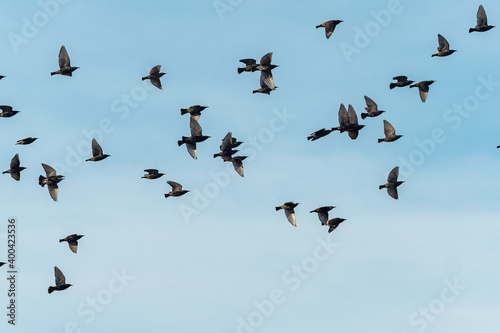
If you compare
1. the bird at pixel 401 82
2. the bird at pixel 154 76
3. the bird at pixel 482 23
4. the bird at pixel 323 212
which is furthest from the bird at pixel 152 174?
the bird at pixel 482 23

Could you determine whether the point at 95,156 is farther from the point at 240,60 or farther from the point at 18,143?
the point at 240,60

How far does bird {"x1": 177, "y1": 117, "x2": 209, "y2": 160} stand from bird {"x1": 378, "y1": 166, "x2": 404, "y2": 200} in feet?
45.4

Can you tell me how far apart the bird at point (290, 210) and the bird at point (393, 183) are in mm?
6895

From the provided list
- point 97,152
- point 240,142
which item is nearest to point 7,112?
point 97,152

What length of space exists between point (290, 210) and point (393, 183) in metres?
7.90

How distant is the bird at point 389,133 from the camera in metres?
89.7

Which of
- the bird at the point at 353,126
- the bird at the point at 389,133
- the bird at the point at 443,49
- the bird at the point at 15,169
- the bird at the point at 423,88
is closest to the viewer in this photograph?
the bird at the point at 353,126

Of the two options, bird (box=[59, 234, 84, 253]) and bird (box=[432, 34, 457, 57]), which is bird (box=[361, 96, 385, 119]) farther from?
bird (box=[59, 234, 84, 253])

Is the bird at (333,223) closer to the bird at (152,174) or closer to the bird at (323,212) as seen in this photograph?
the bird at (323,212)

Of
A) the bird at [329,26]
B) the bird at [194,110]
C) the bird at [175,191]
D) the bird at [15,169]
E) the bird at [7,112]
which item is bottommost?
the bird at [175,191]

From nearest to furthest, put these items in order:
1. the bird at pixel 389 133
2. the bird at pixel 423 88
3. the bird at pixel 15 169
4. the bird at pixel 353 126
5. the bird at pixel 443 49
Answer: the bird at pixel 353 126, the bird at pixel 389 133, the bird at pixel 443 49, the bird at pixel 15 169, the bird at pixel 423 88

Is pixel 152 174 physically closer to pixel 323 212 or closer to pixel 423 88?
pixel 323 212

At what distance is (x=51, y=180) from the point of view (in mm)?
89188

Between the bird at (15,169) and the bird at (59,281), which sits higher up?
the bird at (15,169)
